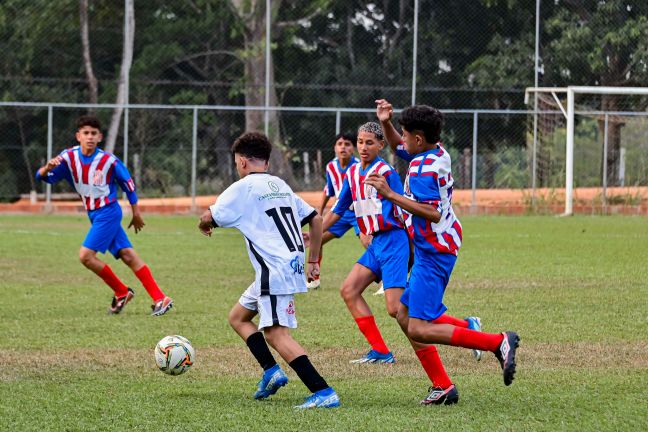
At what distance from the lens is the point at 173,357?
675cm

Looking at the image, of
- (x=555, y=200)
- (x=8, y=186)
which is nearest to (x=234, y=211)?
(x=555, y=200)

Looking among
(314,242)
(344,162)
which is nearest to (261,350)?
(314,242)

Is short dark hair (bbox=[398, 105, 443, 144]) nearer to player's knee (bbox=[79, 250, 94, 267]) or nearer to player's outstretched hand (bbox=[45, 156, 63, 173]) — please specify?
player's outstretched hand (bbox=[45, 156, 63, 173])

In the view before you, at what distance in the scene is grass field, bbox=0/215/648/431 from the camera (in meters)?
5.74

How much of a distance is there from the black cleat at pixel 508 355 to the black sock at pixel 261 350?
4.00 feet

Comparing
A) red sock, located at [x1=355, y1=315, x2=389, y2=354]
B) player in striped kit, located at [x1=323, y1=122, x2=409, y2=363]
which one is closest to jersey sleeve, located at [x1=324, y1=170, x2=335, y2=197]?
player in striped kit, located at [x1=323, y1=122, x2=409, y2=363]

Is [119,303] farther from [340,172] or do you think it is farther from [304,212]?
[304,212]

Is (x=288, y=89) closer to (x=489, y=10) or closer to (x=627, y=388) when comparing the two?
(x=489, y=10)

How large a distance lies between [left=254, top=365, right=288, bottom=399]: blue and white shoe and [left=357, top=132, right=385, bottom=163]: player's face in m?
2.03

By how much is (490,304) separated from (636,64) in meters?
18.4

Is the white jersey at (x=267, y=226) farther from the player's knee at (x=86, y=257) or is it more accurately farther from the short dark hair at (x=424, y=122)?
the player's knee at (x=86, y=257)

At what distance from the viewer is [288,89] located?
2911 cm

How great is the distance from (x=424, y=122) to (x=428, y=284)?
0.84m

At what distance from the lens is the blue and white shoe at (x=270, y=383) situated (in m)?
6.21
